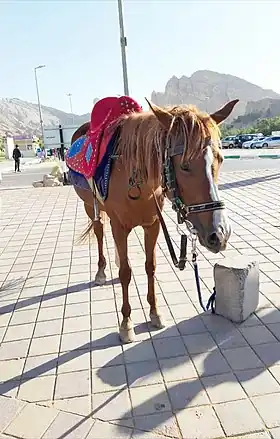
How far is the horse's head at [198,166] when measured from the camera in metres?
2.06

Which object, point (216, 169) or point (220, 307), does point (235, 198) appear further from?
point (216, 169)

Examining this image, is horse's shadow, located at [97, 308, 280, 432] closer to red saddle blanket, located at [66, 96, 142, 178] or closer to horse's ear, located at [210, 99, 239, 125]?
red saddle blanket, located at [66, 96, 142, 178]

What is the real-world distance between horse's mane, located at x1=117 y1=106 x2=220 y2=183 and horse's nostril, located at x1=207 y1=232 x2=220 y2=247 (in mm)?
440

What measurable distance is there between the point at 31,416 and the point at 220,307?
173 centimetres

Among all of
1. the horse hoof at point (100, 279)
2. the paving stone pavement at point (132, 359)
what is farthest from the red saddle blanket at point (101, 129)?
the paving stone pavement at point (132, 359)

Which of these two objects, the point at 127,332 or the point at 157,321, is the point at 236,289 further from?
the point at 127,332

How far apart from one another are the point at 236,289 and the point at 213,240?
117cm

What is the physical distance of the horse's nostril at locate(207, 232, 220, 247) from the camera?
2.09 m

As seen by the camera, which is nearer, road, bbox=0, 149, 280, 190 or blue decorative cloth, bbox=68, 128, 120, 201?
blue decorative cloth, bbox=68, 128, 120, 201

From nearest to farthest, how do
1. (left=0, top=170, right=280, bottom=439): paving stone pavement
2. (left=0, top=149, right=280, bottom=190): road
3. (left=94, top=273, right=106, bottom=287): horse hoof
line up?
1. (left=0, top=170, right=280, bottom=439): paving stone pavement
2. (left=94, top=273, right=106, bottom=287): horse hoof
3. (left=0, top=149, right=280, bottom=190): road

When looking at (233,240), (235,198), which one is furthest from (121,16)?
(233,240)

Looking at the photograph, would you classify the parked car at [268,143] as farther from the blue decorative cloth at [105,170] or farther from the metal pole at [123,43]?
the blue decorative cloth at [105,170]

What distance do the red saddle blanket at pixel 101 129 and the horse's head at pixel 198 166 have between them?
91 cm

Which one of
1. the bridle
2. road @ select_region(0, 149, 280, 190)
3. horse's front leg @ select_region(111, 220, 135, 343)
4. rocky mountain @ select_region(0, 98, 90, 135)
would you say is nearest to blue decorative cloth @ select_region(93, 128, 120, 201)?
horse's front leg @ select_region(111, 220, 135, 343)
